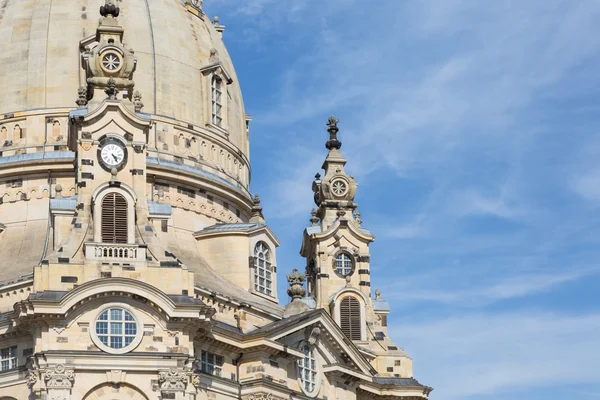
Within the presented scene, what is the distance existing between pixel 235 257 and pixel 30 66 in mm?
15484

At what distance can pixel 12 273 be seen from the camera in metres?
70.5

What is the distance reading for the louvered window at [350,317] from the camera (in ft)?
272

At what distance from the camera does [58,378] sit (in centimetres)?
6294

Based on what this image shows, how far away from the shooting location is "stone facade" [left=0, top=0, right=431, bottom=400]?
64.4 m

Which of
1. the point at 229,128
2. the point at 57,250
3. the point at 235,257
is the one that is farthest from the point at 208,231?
the point at 57,250

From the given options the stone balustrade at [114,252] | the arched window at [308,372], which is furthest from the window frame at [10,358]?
the arched window at [308,372]

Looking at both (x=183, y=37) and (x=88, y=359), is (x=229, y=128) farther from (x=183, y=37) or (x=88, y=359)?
(x=88, y=359)

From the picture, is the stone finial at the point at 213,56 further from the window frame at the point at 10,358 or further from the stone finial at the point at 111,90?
the window frame at the point at 10,358

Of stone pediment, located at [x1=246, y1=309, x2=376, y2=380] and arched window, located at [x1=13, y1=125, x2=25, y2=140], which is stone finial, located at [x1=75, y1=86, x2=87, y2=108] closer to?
arched window, located at [x1=13, y1=125, x2=25, y2=140]

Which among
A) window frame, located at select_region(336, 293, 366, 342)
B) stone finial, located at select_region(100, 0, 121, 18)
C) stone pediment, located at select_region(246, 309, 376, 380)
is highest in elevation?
stone finial, located at select_region(100, 0, 121, 18)

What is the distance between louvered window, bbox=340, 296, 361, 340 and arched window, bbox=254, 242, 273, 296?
5.58 metres

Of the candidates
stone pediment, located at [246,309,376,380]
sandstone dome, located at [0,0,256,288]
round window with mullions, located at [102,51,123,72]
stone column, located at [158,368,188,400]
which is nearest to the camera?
stone column, located at [158,368,188,400]

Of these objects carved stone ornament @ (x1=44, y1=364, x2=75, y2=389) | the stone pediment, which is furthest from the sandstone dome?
carved stone ornament @ (x1=44, y1=364, x2=75, y2=389)

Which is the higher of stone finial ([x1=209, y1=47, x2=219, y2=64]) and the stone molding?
stone finial ([x1=209, y1=47, x2=219, y2=64])
